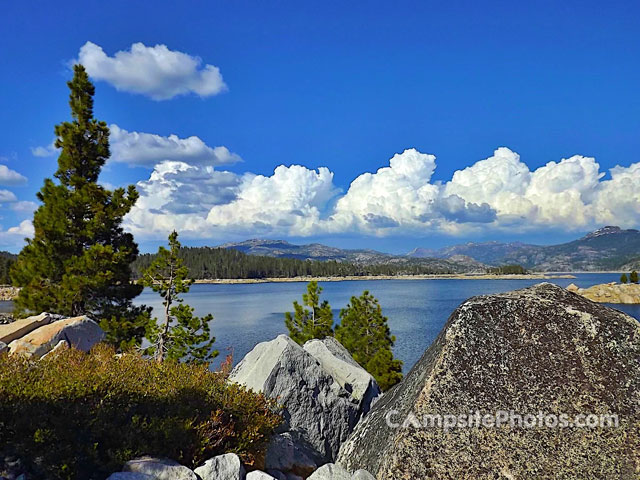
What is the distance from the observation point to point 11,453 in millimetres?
5332

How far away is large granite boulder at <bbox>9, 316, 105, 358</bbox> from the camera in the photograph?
13531 mm

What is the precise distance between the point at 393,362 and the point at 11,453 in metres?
21.2

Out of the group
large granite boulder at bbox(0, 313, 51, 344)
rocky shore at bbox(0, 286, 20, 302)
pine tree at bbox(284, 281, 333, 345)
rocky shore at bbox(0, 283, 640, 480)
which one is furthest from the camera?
rocky shore at bbox(0, 286, 20, 302)

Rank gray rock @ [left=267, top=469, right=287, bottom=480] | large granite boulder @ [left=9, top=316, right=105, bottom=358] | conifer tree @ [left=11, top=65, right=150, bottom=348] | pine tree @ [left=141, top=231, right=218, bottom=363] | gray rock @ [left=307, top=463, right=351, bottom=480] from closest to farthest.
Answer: gray rock @ [left=307, top=463, right=351, bottom=480] < gray rock @ [left=267, top=469, right=287, bottom=480] < large granite boulder @ [left=9, top=316, right=105, bottom=358] < pine tree @ [left=141, top=231, right=218, bottom=363] < conifer tree @ [left=11, top=65, right=150, bottom=348]

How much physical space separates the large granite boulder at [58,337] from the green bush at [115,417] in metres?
6.45

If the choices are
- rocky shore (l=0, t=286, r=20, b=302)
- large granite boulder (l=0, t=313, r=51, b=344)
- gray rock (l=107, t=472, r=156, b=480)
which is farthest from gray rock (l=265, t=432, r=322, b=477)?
rocky shore (l=0, t=286, r=20, b=302)

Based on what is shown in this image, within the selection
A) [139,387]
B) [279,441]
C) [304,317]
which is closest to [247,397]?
[279,441]

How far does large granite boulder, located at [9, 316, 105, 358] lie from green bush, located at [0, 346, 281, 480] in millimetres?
6450

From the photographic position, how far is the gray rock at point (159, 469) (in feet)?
18.2

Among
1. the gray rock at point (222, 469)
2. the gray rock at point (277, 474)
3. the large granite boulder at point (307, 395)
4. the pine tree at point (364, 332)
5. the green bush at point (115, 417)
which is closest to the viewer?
the green bush at point (115, 417)

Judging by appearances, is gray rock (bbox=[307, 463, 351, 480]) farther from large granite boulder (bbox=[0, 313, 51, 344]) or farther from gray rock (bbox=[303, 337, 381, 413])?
large granite boulder (bbox=[0, 313, 51, 344])

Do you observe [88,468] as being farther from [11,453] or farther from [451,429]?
[451,429]

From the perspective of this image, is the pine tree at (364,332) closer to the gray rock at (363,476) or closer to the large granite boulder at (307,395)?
the large granite boulder at (307,395)

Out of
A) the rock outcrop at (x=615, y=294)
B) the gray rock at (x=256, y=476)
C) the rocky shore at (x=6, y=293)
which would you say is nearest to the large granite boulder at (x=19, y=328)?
the gray rock at (x=256, y=476)
